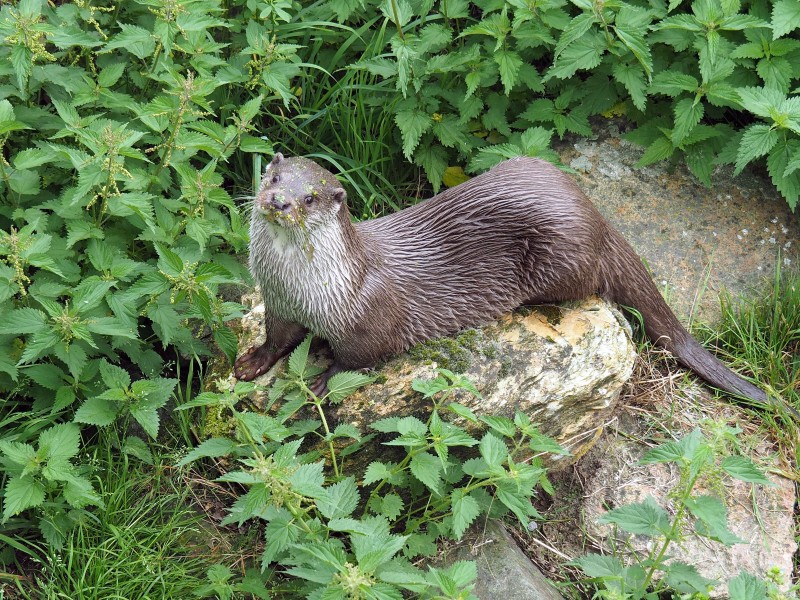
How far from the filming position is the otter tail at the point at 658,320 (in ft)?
8.73

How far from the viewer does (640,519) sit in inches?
77.1

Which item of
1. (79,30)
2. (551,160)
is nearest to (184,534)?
(79,30)

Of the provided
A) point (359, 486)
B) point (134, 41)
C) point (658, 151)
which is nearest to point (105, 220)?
point (134, 41)

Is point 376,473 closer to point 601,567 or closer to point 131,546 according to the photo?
point 601,567

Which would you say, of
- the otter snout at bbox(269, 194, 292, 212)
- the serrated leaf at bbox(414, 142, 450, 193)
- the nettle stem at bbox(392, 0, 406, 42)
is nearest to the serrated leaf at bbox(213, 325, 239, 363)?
the otter snout at bbox(269, 194, 292, 212)

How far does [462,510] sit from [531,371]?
1.70ft

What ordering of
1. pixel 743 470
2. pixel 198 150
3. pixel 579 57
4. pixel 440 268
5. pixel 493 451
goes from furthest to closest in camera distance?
pixel 579 57 < pixel 198 150 < pixel 440 268 < pixel 493 451 < pixel 743 470

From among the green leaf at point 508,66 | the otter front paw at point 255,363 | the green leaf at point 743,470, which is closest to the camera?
the green leaf at point 743,470

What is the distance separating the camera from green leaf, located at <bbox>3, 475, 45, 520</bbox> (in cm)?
204

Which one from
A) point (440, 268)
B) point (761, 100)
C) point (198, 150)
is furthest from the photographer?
point (761, 100)

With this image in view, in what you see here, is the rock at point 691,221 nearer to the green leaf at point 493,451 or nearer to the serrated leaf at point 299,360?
the green leaf at point 493,451

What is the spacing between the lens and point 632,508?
1978 millimetres

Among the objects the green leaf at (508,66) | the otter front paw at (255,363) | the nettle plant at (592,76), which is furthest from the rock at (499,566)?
the green leaf at (508,66)

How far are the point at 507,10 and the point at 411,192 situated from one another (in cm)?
68
